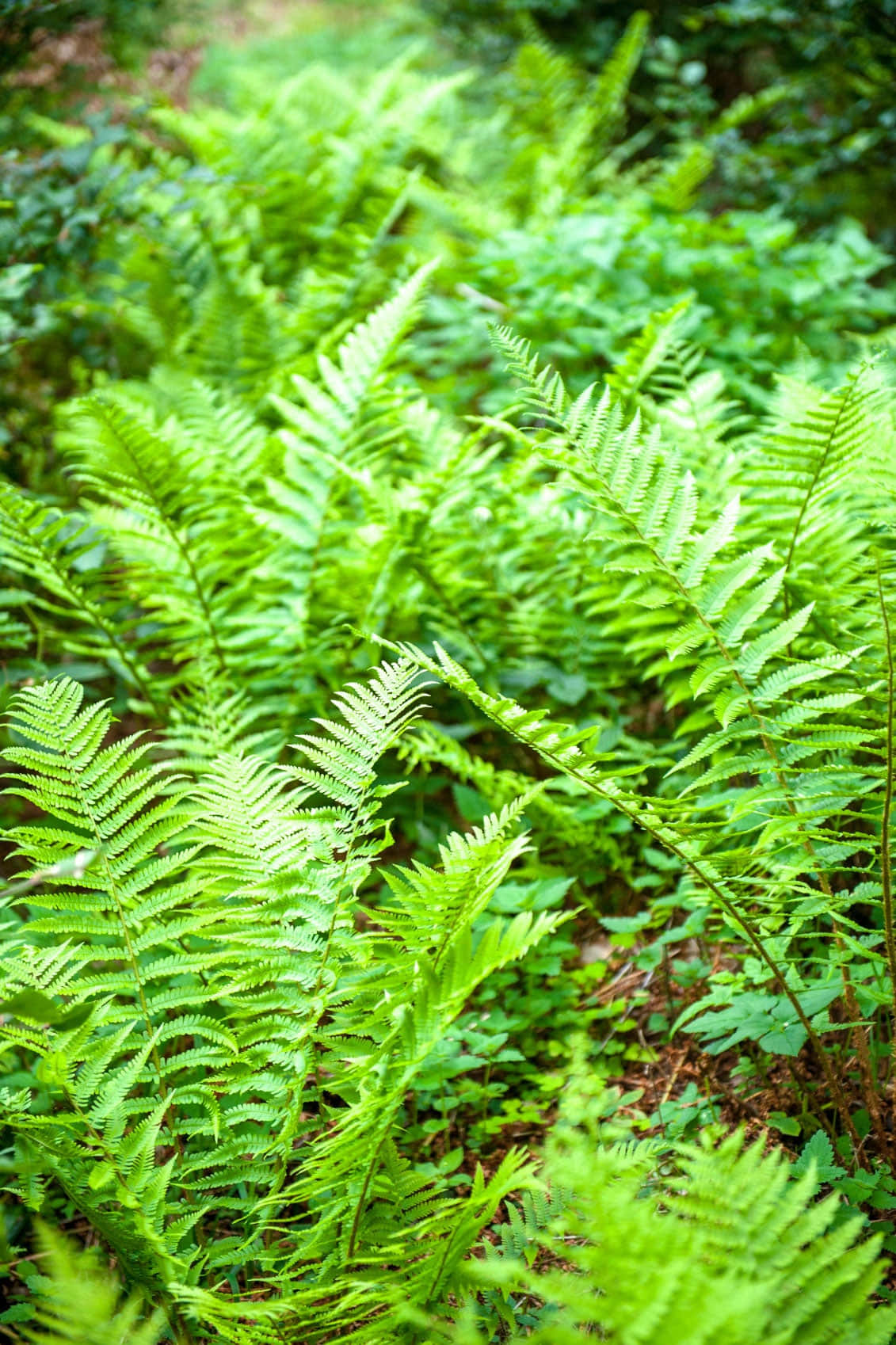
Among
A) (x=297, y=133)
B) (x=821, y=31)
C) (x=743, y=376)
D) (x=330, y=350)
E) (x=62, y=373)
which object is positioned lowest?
(x=62, y=373)

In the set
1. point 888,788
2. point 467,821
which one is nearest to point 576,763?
point 888,788

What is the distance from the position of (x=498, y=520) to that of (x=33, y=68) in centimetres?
285

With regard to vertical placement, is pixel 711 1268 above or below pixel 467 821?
below

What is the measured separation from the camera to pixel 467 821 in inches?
82.0

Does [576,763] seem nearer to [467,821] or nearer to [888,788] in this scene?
[888,788]

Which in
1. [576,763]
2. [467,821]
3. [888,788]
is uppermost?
[888,788]

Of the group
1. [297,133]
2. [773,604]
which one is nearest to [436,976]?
[773,604]

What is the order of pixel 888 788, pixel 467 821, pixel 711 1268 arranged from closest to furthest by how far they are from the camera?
pixel 711 1268, pixel 888 788, pixel 467 821

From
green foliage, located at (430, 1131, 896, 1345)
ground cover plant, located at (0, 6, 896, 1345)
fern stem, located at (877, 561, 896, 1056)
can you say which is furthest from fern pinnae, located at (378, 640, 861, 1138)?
green foliage, located at (430, 1131, 896, 1345)

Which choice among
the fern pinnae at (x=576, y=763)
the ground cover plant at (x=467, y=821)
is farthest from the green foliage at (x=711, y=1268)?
the fern pinnae at (x=576, y=763)

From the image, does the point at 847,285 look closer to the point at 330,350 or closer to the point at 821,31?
the point at 821,31

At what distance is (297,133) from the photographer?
4148 millimetres

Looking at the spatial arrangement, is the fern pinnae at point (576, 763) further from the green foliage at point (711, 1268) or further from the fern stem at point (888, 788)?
the green foliage at point (711, 1268)

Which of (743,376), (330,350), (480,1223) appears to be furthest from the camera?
(330,350)
